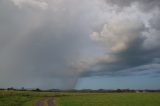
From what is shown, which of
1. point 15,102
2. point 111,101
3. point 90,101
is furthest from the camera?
point 90,101

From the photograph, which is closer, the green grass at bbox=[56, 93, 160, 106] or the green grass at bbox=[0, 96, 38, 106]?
the green grass at bbox=[0, 96, 38, 106]

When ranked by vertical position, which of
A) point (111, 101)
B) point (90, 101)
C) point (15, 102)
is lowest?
point (15, 102)

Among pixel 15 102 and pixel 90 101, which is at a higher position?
pixel 90 101

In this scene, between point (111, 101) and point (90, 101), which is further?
point (90, 101)

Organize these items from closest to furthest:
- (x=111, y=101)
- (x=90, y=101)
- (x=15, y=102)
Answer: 1. (x=15, y=102)
2. (x=111, y=101)
3. (x=90, y=101)

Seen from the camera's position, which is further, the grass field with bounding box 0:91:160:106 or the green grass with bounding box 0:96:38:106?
the grass field with bounding box 0:91:160:106

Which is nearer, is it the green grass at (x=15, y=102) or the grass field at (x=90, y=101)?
the green grass at (x=15, y=102)

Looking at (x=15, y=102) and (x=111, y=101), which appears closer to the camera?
(x=15, y=102)

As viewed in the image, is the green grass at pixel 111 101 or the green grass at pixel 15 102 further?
the green grass at pixel 111 101

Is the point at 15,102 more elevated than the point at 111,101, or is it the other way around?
the point at 111,101
